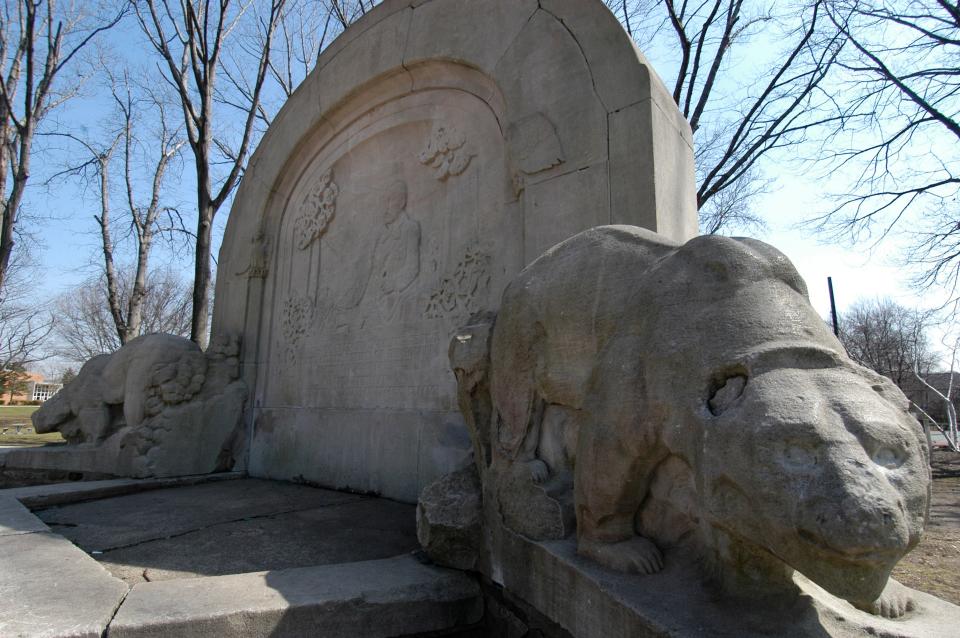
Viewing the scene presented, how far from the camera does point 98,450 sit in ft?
18.4

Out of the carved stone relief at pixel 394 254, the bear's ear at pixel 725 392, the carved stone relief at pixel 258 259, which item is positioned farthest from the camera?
the carved stone relief at pixel 258 259

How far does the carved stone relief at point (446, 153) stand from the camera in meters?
4.51

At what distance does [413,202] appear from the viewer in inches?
195

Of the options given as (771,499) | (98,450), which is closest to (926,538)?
(771,499)

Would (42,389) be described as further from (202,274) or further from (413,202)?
(413,202)

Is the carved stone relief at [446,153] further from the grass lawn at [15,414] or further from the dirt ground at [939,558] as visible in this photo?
the grass lawn at [15,414]

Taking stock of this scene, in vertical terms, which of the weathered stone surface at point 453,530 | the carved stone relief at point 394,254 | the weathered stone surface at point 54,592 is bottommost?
the weathered stone surface at point 54,592

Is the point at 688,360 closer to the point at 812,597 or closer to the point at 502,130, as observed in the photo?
the point at 812,597

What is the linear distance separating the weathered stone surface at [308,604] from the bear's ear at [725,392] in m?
1.45

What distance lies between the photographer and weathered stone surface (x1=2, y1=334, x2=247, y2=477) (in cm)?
544

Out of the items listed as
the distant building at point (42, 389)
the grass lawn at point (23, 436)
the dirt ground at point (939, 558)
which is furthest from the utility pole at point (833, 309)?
the distant building at point (42, 389)

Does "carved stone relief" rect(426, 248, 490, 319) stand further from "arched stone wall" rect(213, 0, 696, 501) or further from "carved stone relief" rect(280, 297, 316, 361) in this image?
"carved stone relief" rect(280, 297, 316, 361)

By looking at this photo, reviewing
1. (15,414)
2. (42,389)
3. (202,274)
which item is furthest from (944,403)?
(42,389)

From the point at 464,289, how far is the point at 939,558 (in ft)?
13.9
